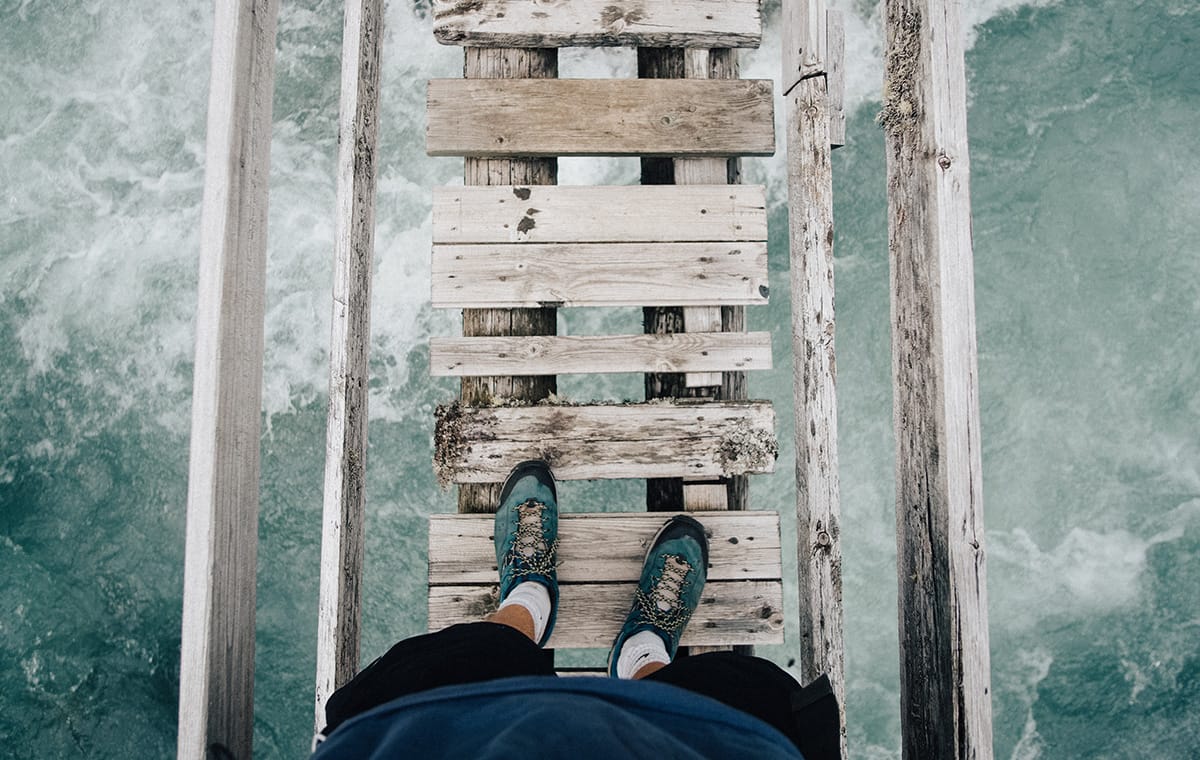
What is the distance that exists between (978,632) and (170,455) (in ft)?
13.3

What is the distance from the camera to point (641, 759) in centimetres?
100

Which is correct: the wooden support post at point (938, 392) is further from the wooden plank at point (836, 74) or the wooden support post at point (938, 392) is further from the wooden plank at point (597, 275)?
the wooden plank at point (836, 74)

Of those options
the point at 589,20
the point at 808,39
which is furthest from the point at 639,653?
the point at 589,20

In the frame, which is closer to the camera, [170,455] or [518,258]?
[518,258]

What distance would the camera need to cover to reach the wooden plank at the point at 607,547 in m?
2.43

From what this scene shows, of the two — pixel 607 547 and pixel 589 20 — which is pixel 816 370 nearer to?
pixel 607 547

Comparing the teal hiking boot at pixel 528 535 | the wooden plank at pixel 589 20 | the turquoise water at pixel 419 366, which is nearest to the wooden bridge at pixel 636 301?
the wooden plank at pixel 589 20

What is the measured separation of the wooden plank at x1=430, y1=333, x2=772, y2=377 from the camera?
2.44m

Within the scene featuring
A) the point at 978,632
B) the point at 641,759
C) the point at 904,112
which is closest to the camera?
the point at 641,759

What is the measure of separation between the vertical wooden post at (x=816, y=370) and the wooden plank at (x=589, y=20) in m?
0.31

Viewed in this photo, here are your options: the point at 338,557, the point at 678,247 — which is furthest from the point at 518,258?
the point at 338,557

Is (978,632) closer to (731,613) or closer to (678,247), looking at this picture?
(731,613)

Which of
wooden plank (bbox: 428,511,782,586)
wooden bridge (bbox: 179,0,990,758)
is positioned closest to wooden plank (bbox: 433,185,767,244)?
wooden bridge (bbox: 179,0,990,758)

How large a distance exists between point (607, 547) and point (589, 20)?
193cm
